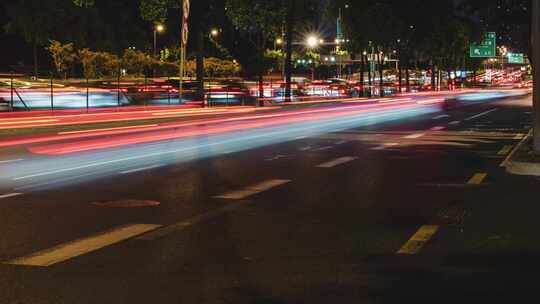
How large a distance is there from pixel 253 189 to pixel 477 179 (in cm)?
413

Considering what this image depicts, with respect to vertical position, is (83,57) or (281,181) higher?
(83,57)

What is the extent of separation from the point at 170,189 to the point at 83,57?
199ft

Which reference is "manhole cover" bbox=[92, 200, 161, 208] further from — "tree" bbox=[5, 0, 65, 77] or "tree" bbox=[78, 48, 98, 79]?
"tree" bbox=[78, 48, 98, 79]

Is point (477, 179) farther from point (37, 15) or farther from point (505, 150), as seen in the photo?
point (37, 15)

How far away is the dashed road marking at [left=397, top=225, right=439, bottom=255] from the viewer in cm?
866

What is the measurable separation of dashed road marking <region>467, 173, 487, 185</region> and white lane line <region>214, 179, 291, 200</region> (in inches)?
125

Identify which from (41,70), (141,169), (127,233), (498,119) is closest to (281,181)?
(141,169)

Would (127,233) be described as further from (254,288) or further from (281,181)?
(281,181)

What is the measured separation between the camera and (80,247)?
888 cm

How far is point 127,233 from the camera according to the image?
31.9 feet

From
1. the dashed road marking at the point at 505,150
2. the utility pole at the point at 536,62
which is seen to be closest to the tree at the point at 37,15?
the dashed road marking at the point at 505,150

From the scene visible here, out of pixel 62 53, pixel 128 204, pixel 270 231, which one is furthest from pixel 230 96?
pixel 270 231

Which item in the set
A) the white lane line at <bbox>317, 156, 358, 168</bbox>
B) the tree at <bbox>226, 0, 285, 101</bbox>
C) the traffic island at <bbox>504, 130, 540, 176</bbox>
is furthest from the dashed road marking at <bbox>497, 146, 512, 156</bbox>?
the tree at <bbox>226, 0, 285, 101</bbox>

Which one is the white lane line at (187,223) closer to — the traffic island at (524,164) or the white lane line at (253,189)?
the white lane line at (253,189)
